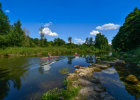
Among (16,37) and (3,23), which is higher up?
(3,23)

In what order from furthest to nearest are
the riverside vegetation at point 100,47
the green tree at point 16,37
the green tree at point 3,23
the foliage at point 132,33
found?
the green tree at point 3,23, the green tree at point 16,37, the foliage at point 132,33, the riverside vegetation at point 100,47

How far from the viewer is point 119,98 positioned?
426 cm

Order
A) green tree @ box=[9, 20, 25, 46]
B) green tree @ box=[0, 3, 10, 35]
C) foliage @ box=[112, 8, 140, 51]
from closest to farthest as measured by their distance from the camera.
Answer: foliage @ box=[112, 8, 140, 51] < green tree @ box=[9, 20, 25, 46] < green tree @ box=[0, 3, 10, 35]

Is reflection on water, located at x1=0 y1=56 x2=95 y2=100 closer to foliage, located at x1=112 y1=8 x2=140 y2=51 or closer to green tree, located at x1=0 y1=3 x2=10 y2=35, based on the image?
foliage, located at x1=112 y1=8 x2=140 y2=51

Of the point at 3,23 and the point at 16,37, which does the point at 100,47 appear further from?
the point at 3,23

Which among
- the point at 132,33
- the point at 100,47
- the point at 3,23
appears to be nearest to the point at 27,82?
the point at 132,33

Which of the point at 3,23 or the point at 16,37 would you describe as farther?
the point at 16,37

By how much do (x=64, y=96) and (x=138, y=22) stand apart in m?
17.2

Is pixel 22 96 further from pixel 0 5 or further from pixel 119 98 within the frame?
pixel 0 5

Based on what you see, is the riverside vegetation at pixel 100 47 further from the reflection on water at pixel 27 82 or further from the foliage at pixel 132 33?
the reflection on water at pixel 27 82

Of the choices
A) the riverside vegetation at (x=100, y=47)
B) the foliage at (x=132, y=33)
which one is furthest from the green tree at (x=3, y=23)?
the foliage at (x=132, y=33)

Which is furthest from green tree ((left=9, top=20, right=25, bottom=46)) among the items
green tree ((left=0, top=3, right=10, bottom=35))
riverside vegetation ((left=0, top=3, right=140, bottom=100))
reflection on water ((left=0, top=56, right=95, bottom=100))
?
reflection on water ((left=0, top=56, right=95, bottom=100))

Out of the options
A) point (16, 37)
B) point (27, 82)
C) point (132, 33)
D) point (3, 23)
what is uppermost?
point (3, 23)

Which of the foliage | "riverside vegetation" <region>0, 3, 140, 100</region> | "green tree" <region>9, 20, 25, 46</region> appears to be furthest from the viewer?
"green tree" <region>9, 20, 25, 46</region>
